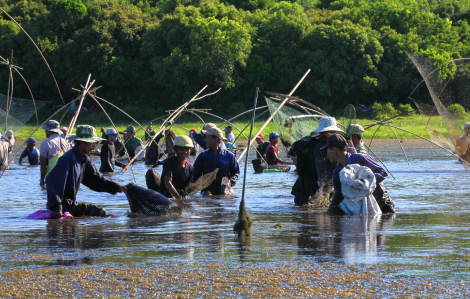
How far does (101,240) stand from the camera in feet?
18.0

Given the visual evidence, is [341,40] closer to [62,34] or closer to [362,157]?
[62,34]

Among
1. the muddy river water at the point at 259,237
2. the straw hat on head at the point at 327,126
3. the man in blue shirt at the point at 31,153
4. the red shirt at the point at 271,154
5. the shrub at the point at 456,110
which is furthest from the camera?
the man in blue shirt at the point at 31,153

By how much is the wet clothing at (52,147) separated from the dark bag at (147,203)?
287 centimetres

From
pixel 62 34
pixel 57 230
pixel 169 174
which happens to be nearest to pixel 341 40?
pixel 62 34

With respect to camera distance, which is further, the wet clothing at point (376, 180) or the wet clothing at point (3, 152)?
the wet clothing at point (3, 152)

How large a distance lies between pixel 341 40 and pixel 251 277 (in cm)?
3335

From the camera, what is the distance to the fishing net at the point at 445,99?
10391mm

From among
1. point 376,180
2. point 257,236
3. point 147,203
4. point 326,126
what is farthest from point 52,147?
point 376,180

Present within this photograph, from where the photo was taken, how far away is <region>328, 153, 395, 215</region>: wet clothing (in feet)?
19.6

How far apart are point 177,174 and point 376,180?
10.6 ft

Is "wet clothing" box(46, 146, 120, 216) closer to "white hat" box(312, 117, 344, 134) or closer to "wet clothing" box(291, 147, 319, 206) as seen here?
"wet clothing" box(291, 147, 319, 206)

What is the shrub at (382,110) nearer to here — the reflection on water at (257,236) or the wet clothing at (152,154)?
the wet clothing at (152,154)

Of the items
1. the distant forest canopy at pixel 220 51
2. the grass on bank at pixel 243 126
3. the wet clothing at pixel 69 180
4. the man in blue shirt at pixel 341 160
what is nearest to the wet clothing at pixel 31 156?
the grass on bank at pixel 243 126

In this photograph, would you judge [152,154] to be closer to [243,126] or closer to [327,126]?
[327,126]
